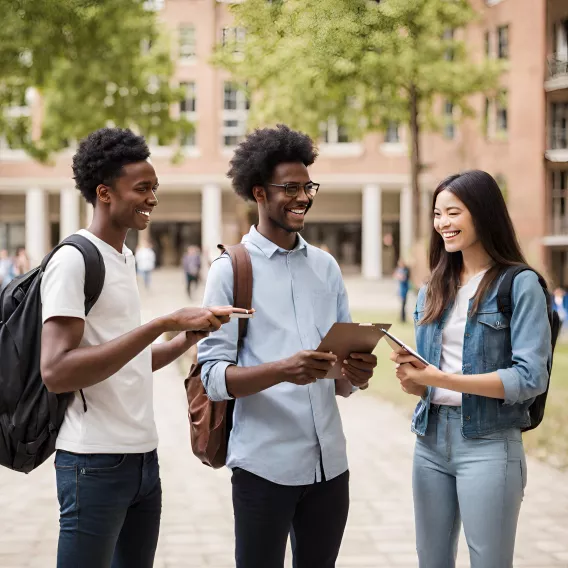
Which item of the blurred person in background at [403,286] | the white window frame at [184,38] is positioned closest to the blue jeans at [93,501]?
the blurred person in background at [403,286]

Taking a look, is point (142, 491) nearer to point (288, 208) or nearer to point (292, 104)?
point (288, 208)

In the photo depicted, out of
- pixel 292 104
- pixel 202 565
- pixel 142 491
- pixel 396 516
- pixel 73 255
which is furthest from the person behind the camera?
pixel 292 104

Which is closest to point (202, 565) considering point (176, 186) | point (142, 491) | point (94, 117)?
point (142, 491)

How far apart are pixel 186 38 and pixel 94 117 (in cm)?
614

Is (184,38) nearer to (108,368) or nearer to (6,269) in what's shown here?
(6,269)

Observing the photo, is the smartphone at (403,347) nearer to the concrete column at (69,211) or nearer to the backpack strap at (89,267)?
the backpack strap at (89,267)

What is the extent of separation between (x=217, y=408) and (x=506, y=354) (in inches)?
33.3

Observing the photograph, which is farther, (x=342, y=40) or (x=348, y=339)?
(x=342, y=40)

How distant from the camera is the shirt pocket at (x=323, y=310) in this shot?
267 centimetres

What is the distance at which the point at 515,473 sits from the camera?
2598 millimetres

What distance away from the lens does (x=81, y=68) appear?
11242 millimetres

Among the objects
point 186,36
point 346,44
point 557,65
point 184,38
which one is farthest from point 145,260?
point 346,44

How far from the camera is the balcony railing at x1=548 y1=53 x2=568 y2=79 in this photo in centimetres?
1822

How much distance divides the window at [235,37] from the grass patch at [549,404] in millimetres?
3589
